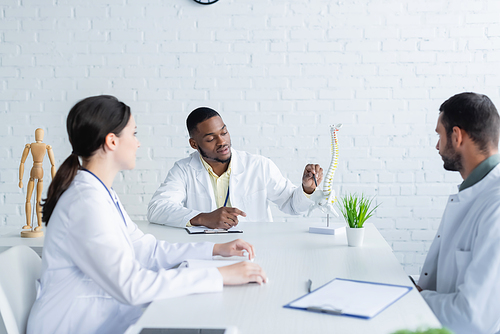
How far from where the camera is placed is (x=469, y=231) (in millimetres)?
1516

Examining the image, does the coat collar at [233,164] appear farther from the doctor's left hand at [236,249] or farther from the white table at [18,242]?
the doctor's left hand at [236,249]

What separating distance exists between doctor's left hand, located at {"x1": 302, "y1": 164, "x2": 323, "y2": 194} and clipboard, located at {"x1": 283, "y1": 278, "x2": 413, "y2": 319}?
1.20 metres

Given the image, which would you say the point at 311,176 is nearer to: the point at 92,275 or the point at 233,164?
the point at 233,164

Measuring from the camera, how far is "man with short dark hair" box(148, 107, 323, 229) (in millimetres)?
2953

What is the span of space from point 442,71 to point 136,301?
9.80 feet

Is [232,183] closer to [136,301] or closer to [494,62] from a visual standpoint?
[136,301]

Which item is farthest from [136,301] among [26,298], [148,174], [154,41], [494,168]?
[154,41]

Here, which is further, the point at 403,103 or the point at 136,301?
the point at 403,103

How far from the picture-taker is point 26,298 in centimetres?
154

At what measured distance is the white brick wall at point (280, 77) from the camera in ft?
11.5

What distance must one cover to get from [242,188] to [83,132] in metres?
1.64

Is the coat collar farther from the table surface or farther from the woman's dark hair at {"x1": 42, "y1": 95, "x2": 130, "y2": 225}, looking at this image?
the woman's dark hair at {"x1": 42, "y1": 95, "x2": 130, "y2": 225}

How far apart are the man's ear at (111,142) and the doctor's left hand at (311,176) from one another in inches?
50.9

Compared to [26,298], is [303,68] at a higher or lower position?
higher
